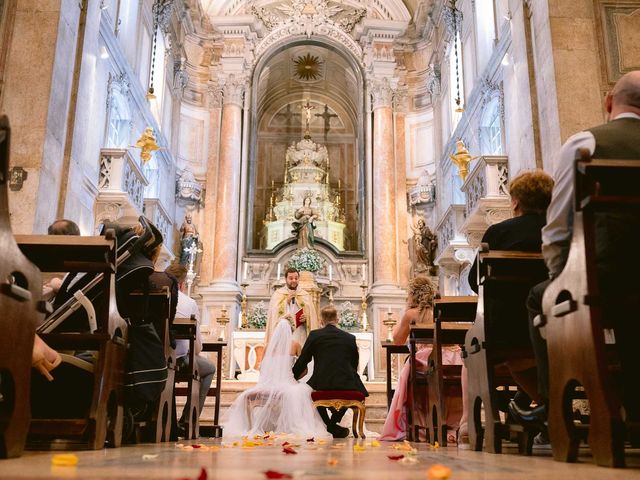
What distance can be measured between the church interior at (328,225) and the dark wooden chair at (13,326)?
0.01 metres

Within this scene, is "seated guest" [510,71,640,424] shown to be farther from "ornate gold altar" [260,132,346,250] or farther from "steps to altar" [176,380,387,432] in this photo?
"ornate gold altar" [260,132,346,250]

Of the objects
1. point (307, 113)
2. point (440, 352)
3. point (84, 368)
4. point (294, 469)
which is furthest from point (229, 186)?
point (294, 469)

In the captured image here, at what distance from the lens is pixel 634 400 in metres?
2.77

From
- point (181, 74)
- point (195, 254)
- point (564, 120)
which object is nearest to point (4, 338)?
point (564, 120)

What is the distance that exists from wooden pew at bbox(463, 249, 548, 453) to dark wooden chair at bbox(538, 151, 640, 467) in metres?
0.77

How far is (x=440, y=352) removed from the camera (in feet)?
15.1

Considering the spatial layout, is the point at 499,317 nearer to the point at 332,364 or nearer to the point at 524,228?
the point at 524,228

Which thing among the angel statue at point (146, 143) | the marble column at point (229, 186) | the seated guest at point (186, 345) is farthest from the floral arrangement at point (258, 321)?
the seated guest at point (186, 345)

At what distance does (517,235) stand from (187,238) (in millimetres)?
13935

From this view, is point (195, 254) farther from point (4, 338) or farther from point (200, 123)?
point (4, 338)

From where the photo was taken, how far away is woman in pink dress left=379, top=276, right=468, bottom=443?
5.50 m

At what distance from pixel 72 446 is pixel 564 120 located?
6488mm

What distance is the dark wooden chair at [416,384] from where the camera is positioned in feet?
17.4

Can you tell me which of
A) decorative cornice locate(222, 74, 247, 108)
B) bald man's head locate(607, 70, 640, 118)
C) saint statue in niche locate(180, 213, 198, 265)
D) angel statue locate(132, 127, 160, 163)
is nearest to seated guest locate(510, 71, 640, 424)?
bald man's head locate(607, 70, 640, 118)
